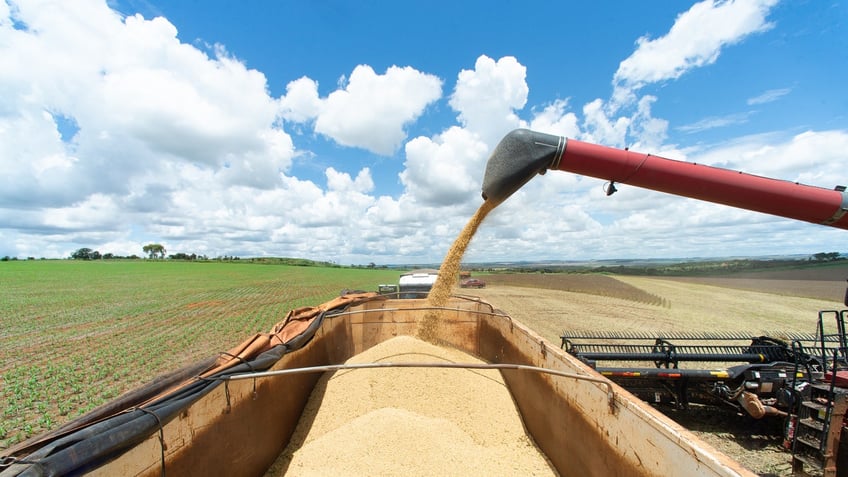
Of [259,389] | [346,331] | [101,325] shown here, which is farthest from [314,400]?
[101,325]

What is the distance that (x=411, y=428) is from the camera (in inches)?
126

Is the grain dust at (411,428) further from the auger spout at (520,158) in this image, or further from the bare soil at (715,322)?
the bare soil at (715,322)

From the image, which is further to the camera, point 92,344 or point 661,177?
point 92,344

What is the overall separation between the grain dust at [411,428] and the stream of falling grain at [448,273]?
1235 millimetres

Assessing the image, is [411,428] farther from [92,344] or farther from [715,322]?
[715,322]

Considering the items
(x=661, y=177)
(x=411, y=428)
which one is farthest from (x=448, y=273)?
(x=661, y=177)

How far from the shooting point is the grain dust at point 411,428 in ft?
9.35

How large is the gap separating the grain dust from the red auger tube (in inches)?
89.6

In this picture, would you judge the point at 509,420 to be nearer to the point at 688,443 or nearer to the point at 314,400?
the point at 314,400

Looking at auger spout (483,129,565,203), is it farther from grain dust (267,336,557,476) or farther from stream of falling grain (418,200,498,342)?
grain dust (267,336,557,476)

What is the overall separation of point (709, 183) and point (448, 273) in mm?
3012

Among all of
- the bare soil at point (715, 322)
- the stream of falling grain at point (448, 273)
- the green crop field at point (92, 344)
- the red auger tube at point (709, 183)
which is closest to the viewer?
the red auger tube at point (709, 183)

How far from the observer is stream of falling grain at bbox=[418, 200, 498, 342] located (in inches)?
164

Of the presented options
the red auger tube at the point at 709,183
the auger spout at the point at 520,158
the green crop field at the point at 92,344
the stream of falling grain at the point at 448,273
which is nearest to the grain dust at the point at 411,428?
the stream of falling grain at the point at 448,273
